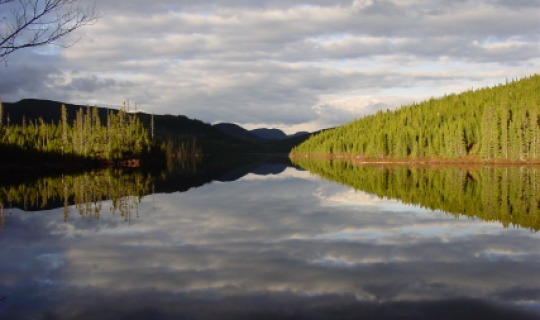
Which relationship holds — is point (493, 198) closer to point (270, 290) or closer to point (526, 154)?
point (270, 290)

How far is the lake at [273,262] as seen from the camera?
40.6 feet

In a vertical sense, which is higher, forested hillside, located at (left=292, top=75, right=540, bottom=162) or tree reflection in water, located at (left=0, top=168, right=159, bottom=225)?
forested hillside, located at (left=292, top=75, right=540, bottom=162)

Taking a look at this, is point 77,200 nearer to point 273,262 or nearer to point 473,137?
point 273,262

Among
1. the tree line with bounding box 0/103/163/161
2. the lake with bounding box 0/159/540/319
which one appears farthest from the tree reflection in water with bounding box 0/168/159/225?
the tree line with bounding box 0/103/163/161

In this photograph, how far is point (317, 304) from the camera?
12.5 metres

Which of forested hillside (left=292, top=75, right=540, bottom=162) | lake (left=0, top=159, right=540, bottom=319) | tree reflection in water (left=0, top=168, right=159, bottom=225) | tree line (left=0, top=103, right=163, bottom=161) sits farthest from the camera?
forested hillside (left=292, top=75, right=540, bottom=162)

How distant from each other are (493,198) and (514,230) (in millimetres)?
15327

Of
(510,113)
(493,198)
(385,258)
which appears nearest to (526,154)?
(510,113)

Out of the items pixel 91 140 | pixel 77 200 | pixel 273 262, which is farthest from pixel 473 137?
pixel 273 262

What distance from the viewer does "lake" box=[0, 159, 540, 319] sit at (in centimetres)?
1238

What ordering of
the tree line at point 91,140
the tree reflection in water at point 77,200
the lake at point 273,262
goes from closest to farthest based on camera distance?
the lake at point 273,262
the tree reflection in water at point 77,200
the tree line at point 91,140

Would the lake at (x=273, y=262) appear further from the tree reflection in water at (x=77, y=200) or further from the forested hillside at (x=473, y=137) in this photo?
the forested hillside at (x=473, y=137)

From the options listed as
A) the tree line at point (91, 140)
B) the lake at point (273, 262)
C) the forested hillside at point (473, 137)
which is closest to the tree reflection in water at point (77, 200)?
the lake at point (273, 262)

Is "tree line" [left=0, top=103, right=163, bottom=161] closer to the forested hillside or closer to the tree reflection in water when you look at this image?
the tree reflection in water
